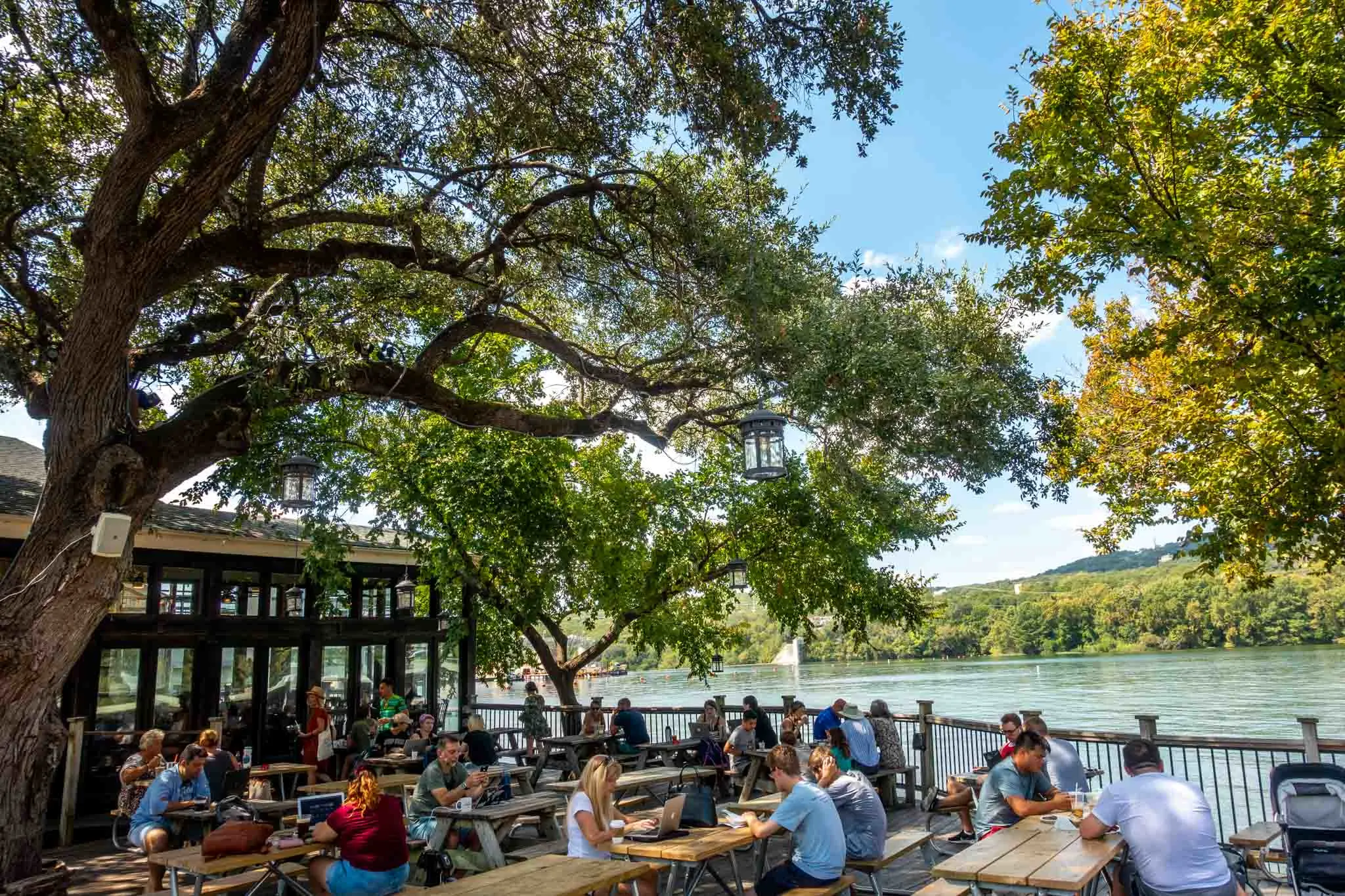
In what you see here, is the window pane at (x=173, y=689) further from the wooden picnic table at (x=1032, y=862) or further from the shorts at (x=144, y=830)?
the wooden picnic table at (x=1032, y=862)

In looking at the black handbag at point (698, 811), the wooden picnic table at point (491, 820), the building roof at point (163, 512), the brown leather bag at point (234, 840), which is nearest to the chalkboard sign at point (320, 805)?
the brown leather bag at point (234, 840)

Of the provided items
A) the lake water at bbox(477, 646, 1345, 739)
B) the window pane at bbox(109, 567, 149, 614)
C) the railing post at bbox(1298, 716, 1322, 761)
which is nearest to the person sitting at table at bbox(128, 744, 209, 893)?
the window pane at bbox(109, 567, 149, 614)

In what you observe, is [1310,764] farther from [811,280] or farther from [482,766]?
[482,766]

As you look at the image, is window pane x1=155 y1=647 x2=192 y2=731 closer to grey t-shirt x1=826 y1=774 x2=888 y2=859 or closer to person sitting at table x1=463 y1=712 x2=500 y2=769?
person sitting at table x1=463 y1=712 x2=500 y2=769

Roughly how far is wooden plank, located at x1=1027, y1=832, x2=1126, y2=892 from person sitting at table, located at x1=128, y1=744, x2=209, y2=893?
586 cm

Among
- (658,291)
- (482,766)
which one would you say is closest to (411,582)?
(482,766)

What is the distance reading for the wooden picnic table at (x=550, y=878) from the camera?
398cm

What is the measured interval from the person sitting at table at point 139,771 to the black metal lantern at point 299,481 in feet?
8.19

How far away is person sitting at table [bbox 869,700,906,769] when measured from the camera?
31.3 ft

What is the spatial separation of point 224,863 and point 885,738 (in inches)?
272

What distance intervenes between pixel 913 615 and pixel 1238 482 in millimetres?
6585

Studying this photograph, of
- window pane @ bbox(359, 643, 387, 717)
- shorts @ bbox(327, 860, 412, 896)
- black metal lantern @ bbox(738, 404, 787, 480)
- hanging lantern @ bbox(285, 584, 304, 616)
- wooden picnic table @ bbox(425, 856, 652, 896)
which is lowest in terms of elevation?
shorts @ bbox(327, 860, 412, 896)

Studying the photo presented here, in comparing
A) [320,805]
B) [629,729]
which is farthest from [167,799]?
[629,729]

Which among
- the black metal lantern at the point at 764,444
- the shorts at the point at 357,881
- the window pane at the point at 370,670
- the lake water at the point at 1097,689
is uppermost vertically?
the black metal lantern at the point at 764,444
